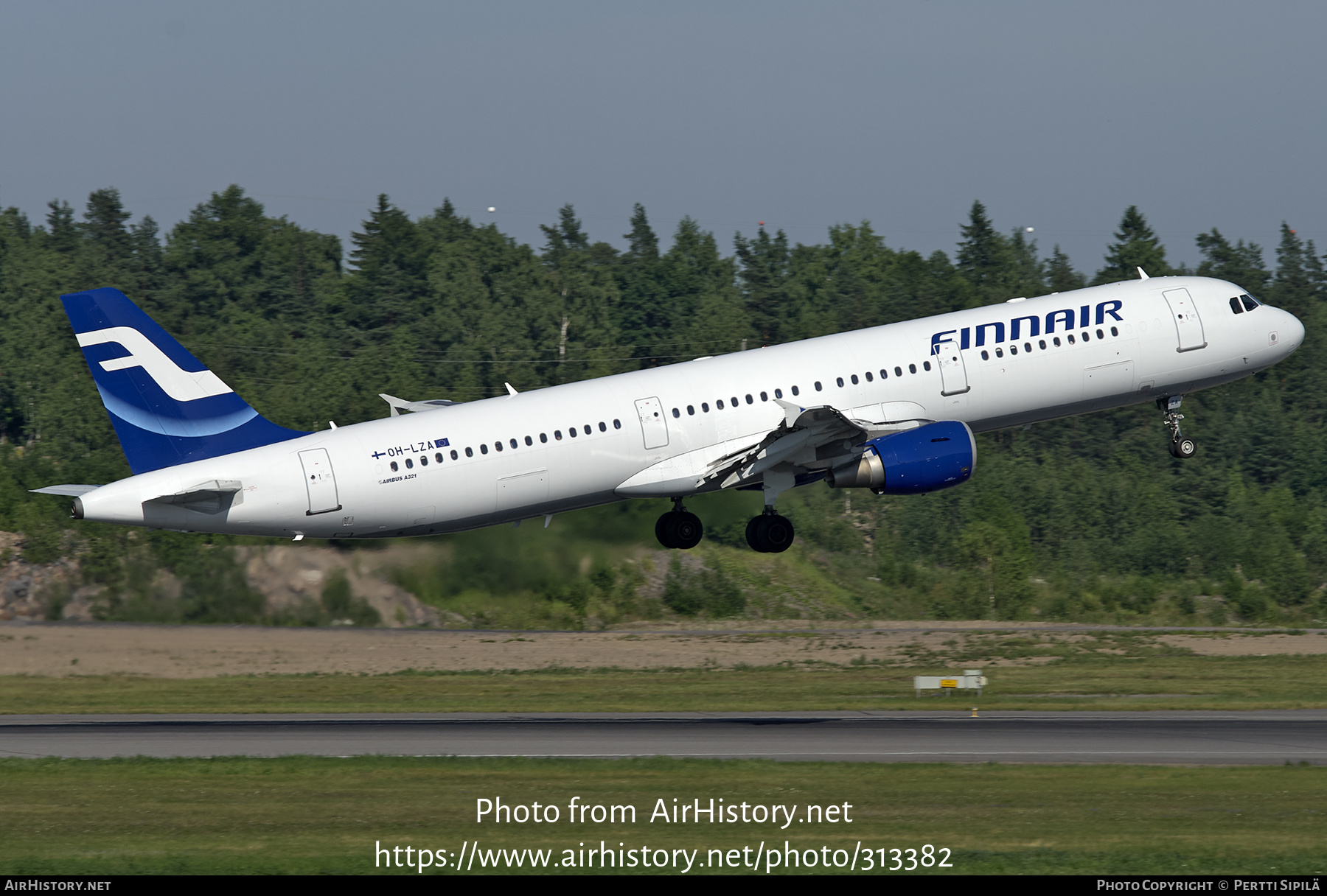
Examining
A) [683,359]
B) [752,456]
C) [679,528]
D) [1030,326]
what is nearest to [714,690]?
[679,528]

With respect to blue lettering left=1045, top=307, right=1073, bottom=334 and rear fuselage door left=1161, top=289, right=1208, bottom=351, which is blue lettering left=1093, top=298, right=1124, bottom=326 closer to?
blue lettering left=1045, top=307, right=1073, bottom=334

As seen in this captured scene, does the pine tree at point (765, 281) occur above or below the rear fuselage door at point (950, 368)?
above

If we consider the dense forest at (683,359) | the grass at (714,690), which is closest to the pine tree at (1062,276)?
the dense forest at (683,359)

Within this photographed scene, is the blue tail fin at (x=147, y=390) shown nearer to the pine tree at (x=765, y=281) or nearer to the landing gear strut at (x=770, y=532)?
the landing gear strut at (x=770, y=532)

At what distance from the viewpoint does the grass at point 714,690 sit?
4500cm

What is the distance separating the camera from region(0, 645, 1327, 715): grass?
45000mm

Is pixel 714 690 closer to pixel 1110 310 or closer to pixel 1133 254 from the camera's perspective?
pixel 1110 310

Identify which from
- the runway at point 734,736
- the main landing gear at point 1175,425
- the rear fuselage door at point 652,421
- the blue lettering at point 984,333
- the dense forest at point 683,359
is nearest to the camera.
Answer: the runway at point 734,736

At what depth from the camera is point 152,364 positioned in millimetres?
37812

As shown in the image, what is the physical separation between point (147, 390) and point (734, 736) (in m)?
16.4

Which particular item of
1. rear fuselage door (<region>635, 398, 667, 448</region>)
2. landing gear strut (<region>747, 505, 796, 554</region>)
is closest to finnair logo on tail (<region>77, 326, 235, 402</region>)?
rear fuselage door (<region>635, 398, 667, 448</region>)

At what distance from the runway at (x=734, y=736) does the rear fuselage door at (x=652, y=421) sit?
7.29 meters

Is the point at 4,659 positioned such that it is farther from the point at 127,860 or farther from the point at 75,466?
the point at 127,860
